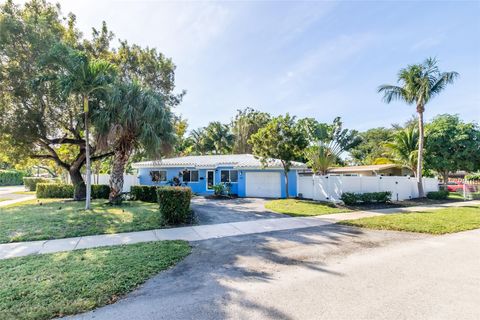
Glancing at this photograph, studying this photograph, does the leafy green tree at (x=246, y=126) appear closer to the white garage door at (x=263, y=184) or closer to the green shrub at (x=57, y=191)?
the white garage door at (x=263, y=184)

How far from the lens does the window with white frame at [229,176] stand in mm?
20219

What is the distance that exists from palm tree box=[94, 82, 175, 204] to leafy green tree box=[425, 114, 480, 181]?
24235 mm

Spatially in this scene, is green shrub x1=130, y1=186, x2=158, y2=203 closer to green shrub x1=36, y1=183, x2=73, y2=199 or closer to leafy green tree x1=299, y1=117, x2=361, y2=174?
green shrub x1=36, y1=183, x2=73, y2=199

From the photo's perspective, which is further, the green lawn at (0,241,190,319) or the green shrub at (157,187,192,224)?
the green shrub at (157,187,192,224)

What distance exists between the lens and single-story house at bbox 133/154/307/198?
18.7 metres

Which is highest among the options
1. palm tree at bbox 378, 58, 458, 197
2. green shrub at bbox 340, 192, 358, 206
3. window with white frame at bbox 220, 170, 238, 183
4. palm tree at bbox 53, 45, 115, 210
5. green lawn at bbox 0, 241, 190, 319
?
palm tree at bbox 378, 58, 458, 197

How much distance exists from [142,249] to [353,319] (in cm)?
498

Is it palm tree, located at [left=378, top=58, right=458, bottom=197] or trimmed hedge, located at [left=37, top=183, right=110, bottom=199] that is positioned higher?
palm tree, located at [left=378, top=58, right=458, bottom=197]

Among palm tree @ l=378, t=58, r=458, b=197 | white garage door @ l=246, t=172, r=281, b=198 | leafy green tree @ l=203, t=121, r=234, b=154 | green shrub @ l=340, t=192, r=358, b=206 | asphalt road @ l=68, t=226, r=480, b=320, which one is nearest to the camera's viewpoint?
asphalt road @ l=68, t=226, r=480, b=320

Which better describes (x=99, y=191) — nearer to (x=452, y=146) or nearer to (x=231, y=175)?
(x=231, y=175)

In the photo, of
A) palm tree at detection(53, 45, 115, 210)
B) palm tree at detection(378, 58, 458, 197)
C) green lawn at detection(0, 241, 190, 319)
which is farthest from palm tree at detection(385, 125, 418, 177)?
palm tree at detection(53, 45, 115, 210)

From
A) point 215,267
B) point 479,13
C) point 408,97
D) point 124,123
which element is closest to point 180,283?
point 215,267

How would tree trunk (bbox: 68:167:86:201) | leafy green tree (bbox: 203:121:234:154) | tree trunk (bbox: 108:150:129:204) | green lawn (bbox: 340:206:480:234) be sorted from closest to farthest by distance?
green lawn (bbox: 340:206:480:234) < tree trunk (bbox: 108:150:129:204) < tree trunk (bbox: 68:167:86:201) < leafy green tree (bbox: 203:121:234:154)

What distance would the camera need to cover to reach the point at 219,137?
1404 inches
